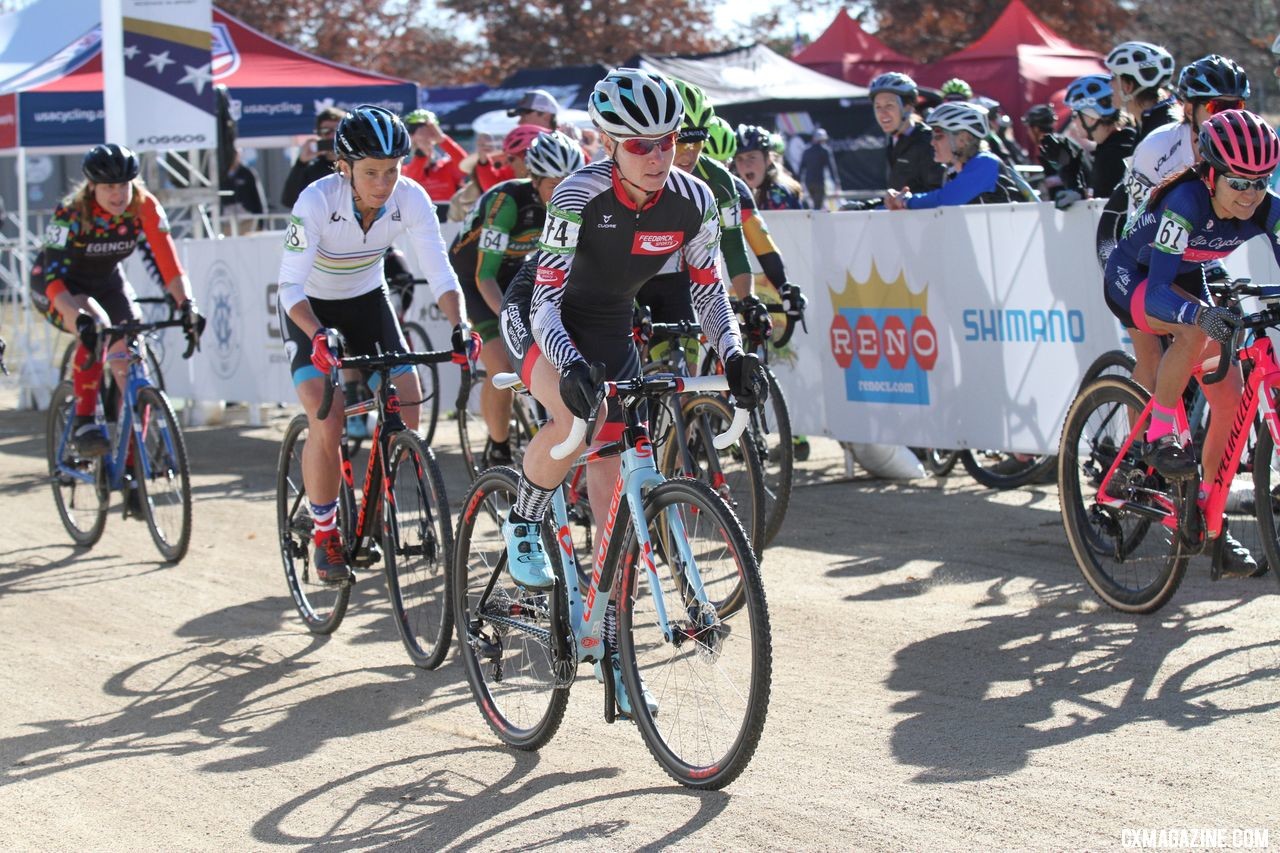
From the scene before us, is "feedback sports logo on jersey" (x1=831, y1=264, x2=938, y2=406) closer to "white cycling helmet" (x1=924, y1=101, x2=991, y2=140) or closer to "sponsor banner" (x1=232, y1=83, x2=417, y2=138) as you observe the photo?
"white cycling helmet" (x1=924, y1=101, x2=991, y2=140)

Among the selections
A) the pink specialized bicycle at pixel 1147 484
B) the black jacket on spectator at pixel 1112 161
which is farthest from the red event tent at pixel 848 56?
the pink specialized bicycle at pixel 1147 484

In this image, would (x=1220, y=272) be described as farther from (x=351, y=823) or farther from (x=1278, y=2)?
(x=1278, y=2)

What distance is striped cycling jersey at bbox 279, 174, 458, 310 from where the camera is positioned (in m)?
7.17

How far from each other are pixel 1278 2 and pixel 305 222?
3265 centimetres

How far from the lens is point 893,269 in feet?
34.4

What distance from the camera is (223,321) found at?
1552 cm

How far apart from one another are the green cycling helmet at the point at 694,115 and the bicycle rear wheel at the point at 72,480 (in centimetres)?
430

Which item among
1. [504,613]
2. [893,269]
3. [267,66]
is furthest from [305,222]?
[267,66]

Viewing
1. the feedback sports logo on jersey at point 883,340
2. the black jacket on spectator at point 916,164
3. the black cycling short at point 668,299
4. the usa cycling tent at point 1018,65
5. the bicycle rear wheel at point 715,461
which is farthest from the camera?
the usa cycling tent at point 1018,65

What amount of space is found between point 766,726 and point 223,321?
1071cm

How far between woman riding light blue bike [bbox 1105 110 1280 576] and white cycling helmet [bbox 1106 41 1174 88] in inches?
82.2

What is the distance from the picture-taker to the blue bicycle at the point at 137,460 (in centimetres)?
926

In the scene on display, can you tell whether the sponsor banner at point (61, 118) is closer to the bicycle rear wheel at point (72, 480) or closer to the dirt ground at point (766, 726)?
the bicycle rear wheel at point (72, 480)

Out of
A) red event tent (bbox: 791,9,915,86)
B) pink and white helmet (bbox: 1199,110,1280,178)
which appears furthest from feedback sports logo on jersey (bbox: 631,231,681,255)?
red event tent (bbox: 791,9,915,86)
